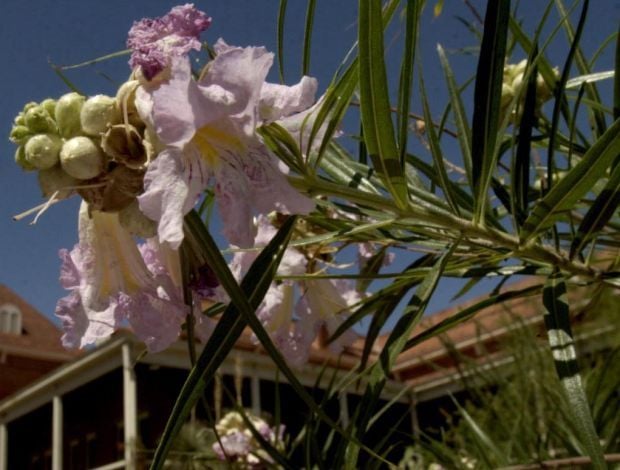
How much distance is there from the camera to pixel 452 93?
733 millimetres

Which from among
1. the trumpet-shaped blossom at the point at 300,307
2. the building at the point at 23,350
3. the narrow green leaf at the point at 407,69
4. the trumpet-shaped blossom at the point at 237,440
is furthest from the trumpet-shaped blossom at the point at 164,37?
the building at the point at 23,350

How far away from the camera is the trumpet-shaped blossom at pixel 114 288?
0.51 metres

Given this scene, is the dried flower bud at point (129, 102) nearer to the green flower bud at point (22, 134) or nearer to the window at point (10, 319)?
the green flower bud at point (22, 134)

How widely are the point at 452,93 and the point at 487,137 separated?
0.51 ft

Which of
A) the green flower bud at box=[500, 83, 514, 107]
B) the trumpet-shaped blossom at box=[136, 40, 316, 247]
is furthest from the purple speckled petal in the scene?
the green flower bud at box=[500, 83, 514, 107]

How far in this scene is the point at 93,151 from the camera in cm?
46

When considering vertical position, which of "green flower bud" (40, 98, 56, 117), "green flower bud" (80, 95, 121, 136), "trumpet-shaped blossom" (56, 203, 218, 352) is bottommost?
"trumpet-shaped blossom" (56, 203, 218, 352)

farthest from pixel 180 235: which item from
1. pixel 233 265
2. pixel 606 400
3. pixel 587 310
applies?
pixel 606 400

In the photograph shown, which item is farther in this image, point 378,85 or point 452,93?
point 452,93

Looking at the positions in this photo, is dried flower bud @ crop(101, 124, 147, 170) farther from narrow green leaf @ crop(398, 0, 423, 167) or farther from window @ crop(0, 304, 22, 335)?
window @ crop(0, 304, 22, 335)

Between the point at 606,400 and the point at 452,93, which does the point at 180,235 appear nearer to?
the point at 452,93

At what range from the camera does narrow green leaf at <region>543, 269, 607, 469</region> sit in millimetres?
501

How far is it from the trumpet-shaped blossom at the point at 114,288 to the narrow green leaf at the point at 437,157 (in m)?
0.22

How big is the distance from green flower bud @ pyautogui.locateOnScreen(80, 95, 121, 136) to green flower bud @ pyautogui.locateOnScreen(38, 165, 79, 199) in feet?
0.09
